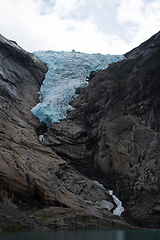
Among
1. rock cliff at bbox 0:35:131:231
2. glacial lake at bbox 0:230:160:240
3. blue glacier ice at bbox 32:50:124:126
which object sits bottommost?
glacial lake at bbox 0:230:160:240

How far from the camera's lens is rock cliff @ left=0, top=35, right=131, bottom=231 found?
18.2 m

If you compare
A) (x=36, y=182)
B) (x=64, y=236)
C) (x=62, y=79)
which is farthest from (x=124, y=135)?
(x=62, y=79)

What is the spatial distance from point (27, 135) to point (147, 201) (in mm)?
15172

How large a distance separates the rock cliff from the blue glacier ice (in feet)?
8.91

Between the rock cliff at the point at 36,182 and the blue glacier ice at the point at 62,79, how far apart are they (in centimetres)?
271

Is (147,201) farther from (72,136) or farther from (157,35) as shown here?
(157,35)

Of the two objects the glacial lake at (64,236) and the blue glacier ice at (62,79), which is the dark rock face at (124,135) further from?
the glacial lake at (64,236)

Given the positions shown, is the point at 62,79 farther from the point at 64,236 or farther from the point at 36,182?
the point at 64,236

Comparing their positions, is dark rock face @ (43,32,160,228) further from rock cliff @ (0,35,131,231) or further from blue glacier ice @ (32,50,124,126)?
blue glacier ice @ (32,50,124,126)

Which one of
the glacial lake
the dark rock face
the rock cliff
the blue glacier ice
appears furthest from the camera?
the blue glacier ice

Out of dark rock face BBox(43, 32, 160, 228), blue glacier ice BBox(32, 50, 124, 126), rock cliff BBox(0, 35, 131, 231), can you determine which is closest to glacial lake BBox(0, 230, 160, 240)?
rock cliff BBox(0, 35, 131, 231)

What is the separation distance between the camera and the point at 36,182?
805 inches

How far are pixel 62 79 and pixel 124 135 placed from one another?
19.6 meters

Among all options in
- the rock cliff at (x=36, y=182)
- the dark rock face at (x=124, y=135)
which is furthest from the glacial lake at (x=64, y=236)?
the dark rock face at (x=124, y=135)
